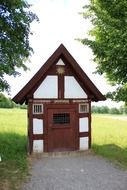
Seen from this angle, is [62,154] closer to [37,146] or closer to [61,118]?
[37,146]

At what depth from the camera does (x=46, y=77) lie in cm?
1734

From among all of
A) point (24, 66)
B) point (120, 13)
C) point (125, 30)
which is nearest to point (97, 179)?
point (125, 30)

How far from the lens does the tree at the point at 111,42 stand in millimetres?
19938

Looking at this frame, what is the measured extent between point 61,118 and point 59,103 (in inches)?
30.0

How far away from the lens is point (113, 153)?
17.4 metres

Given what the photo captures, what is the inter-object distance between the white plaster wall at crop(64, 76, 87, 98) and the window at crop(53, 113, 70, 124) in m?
0.95

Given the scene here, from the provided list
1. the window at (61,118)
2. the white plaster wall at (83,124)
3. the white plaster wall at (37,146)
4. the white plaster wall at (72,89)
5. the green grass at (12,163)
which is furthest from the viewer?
the white plaster wall at (83,124)

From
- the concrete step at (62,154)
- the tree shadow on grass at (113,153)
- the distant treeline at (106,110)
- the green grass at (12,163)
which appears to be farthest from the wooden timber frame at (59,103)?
the distant treeline at (106,110)

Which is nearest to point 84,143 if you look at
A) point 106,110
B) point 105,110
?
point 105,110

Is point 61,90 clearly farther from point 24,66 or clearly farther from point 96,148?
point 24,66

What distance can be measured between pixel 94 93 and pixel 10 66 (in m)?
5.61

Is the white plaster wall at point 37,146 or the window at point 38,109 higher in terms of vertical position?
the window at point 38,109

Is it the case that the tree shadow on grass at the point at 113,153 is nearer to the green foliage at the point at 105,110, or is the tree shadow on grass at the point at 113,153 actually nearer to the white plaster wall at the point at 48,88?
the white plaster wall at the point at 48,88

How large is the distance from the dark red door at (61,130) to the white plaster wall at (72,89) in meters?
0.80
